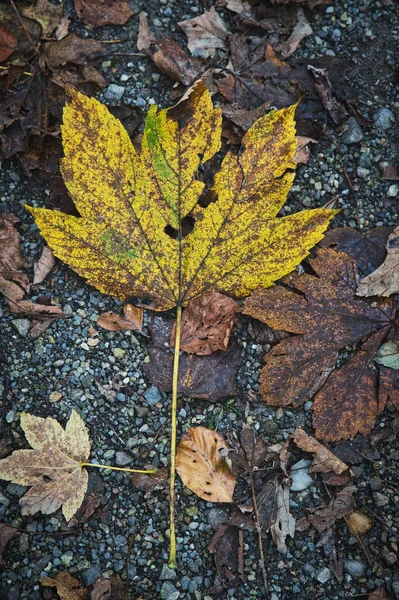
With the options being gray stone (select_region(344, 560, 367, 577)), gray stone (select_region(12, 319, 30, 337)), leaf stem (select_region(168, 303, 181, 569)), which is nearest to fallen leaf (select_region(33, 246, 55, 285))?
gray stone (select_region(12, 319, 30, 337))

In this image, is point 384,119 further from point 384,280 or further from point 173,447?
point 173,447

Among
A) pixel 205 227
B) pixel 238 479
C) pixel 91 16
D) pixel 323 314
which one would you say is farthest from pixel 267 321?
pixel 91 16

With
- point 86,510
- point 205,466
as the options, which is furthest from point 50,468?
point 205,466

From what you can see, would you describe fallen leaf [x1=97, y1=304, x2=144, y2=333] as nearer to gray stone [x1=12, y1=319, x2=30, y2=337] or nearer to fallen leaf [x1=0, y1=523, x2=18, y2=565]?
gray stone [x1=12, y1=319, x2=30, y2=337]

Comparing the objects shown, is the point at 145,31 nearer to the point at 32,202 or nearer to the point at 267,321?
the point at 32,202

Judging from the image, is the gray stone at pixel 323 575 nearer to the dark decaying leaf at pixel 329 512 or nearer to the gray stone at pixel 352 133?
the dark decaying leaf at pixel 329 512
